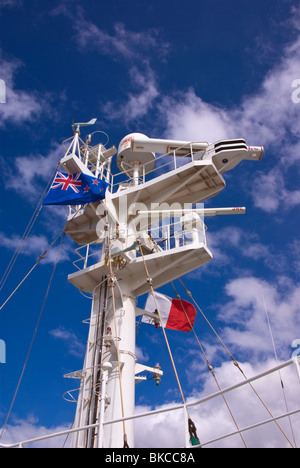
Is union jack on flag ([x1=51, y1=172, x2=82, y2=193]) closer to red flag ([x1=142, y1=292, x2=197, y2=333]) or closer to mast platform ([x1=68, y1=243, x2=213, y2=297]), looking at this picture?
mast platform ([x1=68, y1=243, x2=213, y2=297])

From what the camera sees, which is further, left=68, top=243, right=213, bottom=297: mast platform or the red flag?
the red flag

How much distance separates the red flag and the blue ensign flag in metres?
3.91

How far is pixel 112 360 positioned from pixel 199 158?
301 inches

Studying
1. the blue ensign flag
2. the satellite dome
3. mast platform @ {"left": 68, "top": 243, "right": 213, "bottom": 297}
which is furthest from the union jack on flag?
the satellite dome

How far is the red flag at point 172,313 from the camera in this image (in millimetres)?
13508

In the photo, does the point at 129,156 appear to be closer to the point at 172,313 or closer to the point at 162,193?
the point at 162,193

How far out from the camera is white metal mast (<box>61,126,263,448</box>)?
36.4 ft

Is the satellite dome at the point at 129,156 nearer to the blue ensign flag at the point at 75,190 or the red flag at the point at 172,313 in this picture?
the blue ensign flag at the point at 75,190

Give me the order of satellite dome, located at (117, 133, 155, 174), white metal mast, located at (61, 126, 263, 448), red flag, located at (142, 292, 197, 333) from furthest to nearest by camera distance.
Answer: satellite dome, located at (117, 133, 155, 174) < red flag, located at (142, 292, 197, 333) < white metal mast, located at (61, 126, 263, 448)

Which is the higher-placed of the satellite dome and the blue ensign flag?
the satellite dome

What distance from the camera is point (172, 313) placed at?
44.6 feet

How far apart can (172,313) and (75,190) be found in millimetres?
5349
